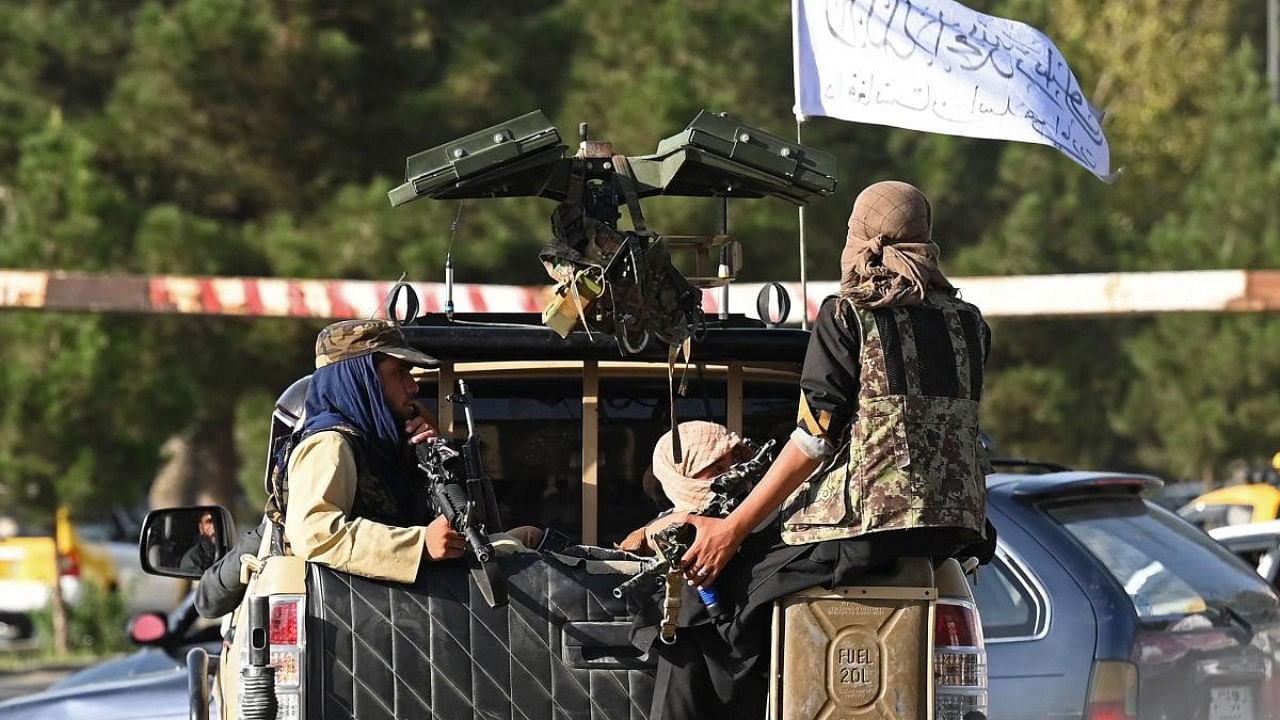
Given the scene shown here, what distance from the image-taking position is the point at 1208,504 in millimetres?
13828

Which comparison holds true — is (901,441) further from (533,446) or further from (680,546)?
(533,446)

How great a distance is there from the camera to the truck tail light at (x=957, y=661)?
4.76 meters

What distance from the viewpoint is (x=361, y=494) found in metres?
5.11

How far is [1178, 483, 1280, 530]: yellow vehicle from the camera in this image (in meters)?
13.3

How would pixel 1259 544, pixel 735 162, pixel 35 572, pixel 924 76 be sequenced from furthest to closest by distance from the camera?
pixel 35 572 → pixel 1259 544 → pixel 924 76 → pixel 735 162

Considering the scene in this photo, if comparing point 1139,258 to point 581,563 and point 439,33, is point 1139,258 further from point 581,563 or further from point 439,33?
point 581,563

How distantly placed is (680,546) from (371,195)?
50.3 feet

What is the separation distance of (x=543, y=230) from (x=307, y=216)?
252 centimetres

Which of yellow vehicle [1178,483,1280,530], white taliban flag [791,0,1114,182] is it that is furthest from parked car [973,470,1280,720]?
yellow vehicle [1178,483,1280,530]

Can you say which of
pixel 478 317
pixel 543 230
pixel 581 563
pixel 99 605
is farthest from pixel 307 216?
pixel 581 563

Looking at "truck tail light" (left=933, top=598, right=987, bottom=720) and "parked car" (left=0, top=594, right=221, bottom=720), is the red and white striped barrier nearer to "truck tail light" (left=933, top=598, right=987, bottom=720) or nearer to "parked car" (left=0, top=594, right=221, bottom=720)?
"parked car" (left=0, top=594, right=221, bottom=720)

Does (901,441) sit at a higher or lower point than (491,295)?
lower

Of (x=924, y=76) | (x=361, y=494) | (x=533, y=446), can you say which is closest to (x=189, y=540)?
(x=533, y=446)

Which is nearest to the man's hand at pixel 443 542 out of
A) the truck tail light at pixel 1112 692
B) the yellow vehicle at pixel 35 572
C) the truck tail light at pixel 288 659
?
the truck tail light at pixel 288 659
